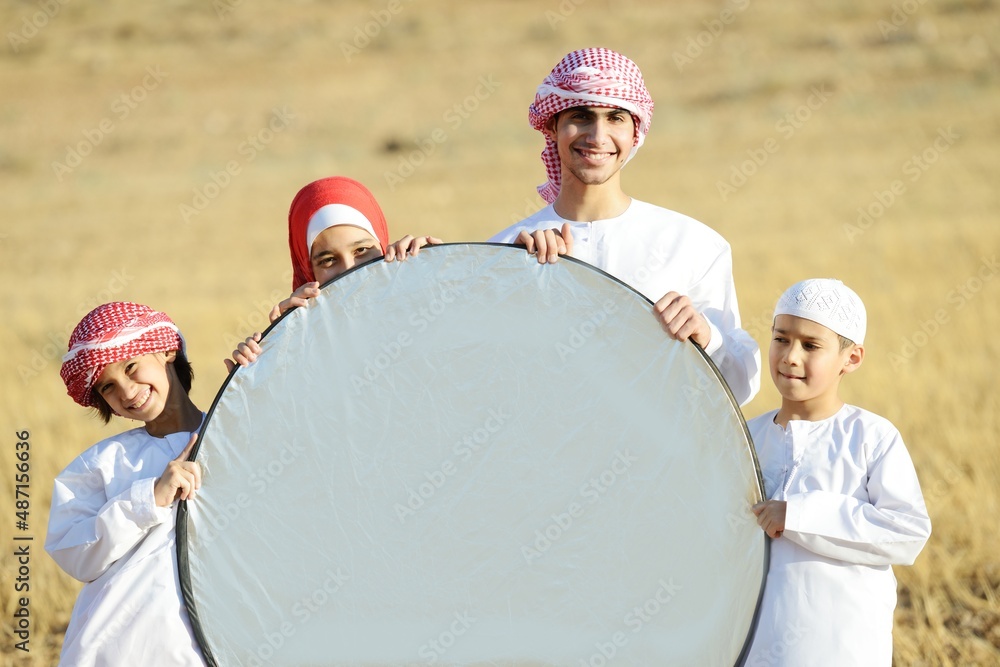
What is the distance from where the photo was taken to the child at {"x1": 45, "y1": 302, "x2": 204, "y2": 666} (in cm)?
334

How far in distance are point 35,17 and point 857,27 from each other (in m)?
27.5

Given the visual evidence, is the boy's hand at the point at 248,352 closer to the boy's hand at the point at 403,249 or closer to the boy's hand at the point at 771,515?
the boy's hand at the point at 403,249

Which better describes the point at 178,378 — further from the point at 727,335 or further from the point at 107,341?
the point at 727,335

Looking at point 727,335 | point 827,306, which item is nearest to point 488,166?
point 727,335

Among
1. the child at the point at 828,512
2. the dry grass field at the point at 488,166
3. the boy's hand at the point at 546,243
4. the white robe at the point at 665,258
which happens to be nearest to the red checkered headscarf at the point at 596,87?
the white robe at the point at 665,258

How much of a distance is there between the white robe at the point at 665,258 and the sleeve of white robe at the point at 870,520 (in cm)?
50

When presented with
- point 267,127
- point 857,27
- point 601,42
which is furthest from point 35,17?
point 857,27

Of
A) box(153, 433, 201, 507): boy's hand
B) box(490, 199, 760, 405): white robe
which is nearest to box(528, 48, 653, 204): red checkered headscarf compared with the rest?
box(490, 199, 760, 405): white robe

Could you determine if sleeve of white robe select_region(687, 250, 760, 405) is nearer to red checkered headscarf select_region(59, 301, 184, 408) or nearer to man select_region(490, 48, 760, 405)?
man select_region(490, 48, 760, 405)

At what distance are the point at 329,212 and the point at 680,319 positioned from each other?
122 cm

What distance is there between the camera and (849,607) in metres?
3.26

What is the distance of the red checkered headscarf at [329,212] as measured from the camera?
3838 millimetres

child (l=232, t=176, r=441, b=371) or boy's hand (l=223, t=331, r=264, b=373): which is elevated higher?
child (l=232, t=176, r=441, b=371)

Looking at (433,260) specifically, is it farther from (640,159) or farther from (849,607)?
(640,159)
